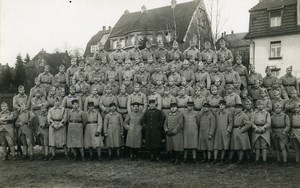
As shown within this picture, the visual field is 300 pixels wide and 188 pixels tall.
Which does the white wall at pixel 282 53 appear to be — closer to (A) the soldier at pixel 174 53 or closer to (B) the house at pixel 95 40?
(A) the soldier at pixel 174 53

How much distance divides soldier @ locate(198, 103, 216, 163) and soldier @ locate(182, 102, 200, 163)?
144 mm

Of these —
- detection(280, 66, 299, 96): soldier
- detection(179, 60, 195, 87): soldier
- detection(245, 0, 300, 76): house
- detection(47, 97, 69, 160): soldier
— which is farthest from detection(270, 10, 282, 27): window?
detection(47, 97, 69, 160): soldier

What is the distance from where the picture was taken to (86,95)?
12586mm

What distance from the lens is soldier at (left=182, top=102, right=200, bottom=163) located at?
10.8 meters

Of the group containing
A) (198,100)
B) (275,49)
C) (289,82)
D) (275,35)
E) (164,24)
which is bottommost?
(198,100)

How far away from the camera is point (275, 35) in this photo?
27.5m

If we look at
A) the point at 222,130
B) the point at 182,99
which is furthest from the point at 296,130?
the point at 182,99

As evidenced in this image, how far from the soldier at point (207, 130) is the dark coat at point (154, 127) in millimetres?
A: 1150

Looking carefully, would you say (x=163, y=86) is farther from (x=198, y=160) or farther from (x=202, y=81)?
(x=198, y=160)

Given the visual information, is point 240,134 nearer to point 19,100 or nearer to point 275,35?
point 19,100

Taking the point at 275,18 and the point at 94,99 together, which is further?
the point at 275,18

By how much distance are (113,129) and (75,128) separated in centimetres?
115

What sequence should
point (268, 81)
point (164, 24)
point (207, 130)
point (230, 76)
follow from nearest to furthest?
point (207, 130), point (230, 76), point (268, 81), point (164, 24)

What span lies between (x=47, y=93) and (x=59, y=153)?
2229 mm
